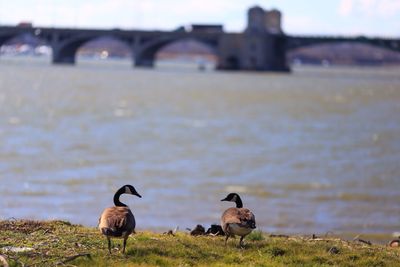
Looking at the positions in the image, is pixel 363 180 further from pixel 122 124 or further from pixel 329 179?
pixel 122 124

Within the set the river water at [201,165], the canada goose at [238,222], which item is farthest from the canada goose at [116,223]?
the river water at [201,165]

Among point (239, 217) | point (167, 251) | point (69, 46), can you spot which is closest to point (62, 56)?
point (69, 46)

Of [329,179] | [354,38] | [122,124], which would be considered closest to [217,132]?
[122,124]

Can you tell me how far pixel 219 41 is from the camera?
16475 cm

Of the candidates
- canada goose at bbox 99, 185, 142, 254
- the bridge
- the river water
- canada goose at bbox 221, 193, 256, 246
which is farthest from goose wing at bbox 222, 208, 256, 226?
the bridge

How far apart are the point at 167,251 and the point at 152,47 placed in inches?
5983

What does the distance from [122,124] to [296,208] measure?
27723mm

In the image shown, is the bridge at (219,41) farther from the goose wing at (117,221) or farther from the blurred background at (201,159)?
the goose wing at (117,221)

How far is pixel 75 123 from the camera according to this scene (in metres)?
51.2

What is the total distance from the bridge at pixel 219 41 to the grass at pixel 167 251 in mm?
134984

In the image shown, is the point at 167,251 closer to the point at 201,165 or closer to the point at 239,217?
the point at 239,217

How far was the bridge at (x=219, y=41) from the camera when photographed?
152 metres

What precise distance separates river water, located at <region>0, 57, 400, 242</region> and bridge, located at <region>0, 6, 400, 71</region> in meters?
85.3

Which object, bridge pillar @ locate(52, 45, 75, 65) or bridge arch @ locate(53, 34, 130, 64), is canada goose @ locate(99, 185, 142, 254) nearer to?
bridge arch @ locate(53, 34, 130, 64)
